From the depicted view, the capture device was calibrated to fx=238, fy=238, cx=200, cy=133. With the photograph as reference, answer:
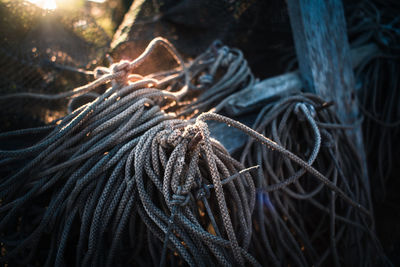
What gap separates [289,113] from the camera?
108cm

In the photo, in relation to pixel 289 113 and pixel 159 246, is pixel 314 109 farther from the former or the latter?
pixel 159 246

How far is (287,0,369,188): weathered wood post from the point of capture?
Answer: 1.32 meters

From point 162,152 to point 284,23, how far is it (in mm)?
1765

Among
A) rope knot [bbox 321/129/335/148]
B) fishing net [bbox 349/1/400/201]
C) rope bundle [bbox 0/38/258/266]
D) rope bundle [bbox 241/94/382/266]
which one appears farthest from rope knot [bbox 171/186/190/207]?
fishing net [bbox 349/1/400/201]

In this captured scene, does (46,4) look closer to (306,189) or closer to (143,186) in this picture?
(143,186)

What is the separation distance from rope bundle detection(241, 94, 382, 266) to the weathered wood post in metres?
0.21

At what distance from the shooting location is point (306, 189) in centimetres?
122

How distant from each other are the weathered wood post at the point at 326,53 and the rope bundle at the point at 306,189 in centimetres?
21

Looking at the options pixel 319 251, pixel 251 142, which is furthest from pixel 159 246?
pixel 319 251

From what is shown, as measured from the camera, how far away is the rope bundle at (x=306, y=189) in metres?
0.99

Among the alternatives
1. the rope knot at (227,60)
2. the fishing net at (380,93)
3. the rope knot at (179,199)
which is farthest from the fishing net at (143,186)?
the fishing net at (380,93)

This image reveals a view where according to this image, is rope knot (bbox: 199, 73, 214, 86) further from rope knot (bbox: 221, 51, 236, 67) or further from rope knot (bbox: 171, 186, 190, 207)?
rope knot (bbox: 171, 186, 190, 207)

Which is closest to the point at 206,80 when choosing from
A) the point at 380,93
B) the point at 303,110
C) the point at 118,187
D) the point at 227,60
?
the point at 227,60

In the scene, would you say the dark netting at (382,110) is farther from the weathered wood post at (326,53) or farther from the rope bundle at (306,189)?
the rope bundle at (306,189)
